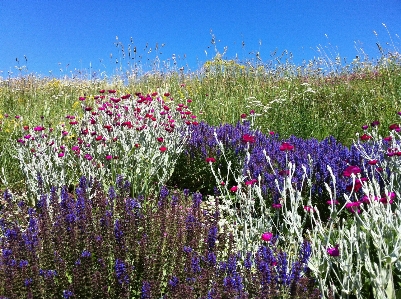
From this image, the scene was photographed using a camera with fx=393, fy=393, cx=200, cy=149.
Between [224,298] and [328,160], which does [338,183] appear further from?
[224,298]

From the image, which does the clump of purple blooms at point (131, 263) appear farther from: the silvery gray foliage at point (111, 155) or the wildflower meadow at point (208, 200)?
the silvery gray foliage at point (111, 155)

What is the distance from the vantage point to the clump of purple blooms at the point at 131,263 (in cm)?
189

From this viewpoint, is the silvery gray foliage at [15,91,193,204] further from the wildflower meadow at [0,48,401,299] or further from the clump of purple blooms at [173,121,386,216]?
the clump of purple blooms at [173,121,386,216]

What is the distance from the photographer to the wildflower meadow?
6.23 feet

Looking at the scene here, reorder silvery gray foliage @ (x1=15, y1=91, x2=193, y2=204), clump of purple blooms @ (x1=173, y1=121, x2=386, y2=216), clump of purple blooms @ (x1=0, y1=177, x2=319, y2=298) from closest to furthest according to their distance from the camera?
clump of purple blooms @ (x1=0, y1=177, x2=319, y2=298) < clump of purple blooms @ (x1=173, y1=121, x2=386, y2=216) < silvery gray foliage @ (x1=15, y1=91, x2=193, y2=204)

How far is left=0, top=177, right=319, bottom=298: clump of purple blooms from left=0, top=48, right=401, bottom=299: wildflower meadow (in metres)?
0.01

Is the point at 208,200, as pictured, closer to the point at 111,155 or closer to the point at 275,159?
the point at 275,159

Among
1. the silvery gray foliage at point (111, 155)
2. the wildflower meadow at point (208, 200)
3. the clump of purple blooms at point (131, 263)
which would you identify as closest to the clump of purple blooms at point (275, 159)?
the wildflower meadow at point (208, 200)

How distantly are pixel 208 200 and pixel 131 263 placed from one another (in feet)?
6.60

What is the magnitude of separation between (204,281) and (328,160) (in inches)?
88.7

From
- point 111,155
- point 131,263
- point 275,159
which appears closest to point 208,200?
point 275,159

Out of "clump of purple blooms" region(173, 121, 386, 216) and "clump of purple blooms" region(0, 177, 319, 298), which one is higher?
"clump of purple blooms" region(173, 121, 386, 216)

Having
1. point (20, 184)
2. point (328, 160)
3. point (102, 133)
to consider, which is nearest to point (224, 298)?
point (328, 160)

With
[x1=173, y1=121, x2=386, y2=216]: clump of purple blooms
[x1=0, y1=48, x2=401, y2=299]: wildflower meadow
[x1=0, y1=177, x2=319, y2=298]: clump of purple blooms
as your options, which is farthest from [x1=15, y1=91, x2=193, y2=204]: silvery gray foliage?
[x1=0, y1=177, x2=319, y2=298]: clump of purple blooms
